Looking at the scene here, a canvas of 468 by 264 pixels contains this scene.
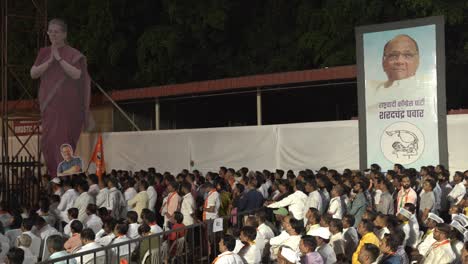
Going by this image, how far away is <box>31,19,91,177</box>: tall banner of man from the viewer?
1603 centimetres

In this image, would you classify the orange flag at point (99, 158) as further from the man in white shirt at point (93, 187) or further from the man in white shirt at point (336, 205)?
the man in white shirt at point (336, 205)

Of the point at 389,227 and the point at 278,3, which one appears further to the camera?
the point at 278,3

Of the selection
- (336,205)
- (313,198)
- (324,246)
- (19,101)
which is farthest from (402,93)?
(19,101)

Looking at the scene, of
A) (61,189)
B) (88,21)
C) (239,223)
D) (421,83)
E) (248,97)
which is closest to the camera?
(239,223)

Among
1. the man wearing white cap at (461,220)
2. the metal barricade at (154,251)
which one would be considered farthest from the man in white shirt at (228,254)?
the man wearing white cap at (461,220)

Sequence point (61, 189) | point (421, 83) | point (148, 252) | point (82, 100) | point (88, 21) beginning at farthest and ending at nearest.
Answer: point (88, 21), point (82, 100), point (421, 83), point (61, 189), point (148, 252)

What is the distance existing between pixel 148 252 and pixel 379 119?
791 cm

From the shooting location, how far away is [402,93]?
13.2 m

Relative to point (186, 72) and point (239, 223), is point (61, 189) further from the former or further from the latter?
point (186, 72)

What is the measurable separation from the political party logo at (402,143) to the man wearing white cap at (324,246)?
6.46 meters

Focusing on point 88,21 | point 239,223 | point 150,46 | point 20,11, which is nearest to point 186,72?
point 150,46

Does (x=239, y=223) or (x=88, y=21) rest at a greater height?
(x=88, y=21)

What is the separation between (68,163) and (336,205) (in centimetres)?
888

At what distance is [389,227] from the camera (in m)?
7.32
